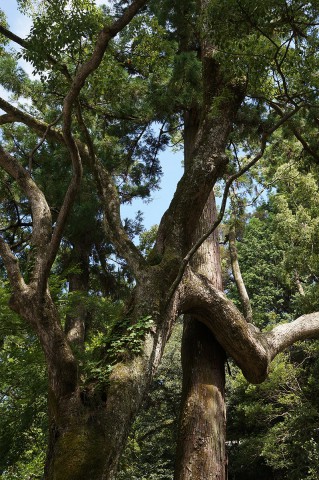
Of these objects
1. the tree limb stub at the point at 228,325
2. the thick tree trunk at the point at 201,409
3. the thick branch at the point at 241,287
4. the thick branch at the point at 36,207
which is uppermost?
the thick branch at the point at 241,287

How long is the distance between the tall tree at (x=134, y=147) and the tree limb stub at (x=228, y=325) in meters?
0.01

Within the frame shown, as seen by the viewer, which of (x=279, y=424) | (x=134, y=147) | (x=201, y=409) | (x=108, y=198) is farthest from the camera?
(x=279, y=424)

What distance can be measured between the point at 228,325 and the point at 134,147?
169 inches

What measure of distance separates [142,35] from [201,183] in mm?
2971

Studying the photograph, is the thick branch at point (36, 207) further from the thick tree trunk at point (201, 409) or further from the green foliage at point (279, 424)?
the green foliage at point (279, 424)

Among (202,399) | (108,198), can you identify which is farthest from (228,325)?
(108,198)

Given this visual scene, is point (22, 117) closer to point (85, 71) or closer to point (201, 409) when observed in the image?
point (85, 71)

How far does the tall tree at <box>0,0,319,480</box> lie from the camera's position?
304 centimetres

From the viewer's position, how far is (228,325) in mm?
4484

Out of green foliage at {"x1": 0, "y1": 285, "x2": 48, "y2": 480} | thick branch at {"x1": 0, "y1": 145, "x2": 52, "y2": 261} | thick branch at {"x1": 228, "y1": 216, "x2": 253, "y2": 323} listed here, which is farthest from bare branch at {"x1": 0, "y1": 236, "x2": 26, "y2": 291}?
thick branch at {"x1": 228, "y1": 216, "x2": 253, "y2": 323}

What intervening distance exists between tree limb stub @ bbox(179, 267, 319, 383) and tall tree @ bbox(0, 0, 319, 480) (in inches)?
0.5

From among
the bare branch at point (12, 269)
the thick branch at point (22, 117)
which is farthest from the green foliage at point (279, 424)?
the bare branch at point (12, 269)

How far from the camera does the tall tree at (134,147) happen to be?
3043mm

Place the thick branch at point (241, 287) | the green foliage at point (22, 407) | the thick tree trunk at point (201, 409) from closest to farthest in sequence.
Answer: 1. the thick tree trunk at point (201, 409)
2. the green foliage at point (22, 407)
3. the thick branch at point (241, 287)
